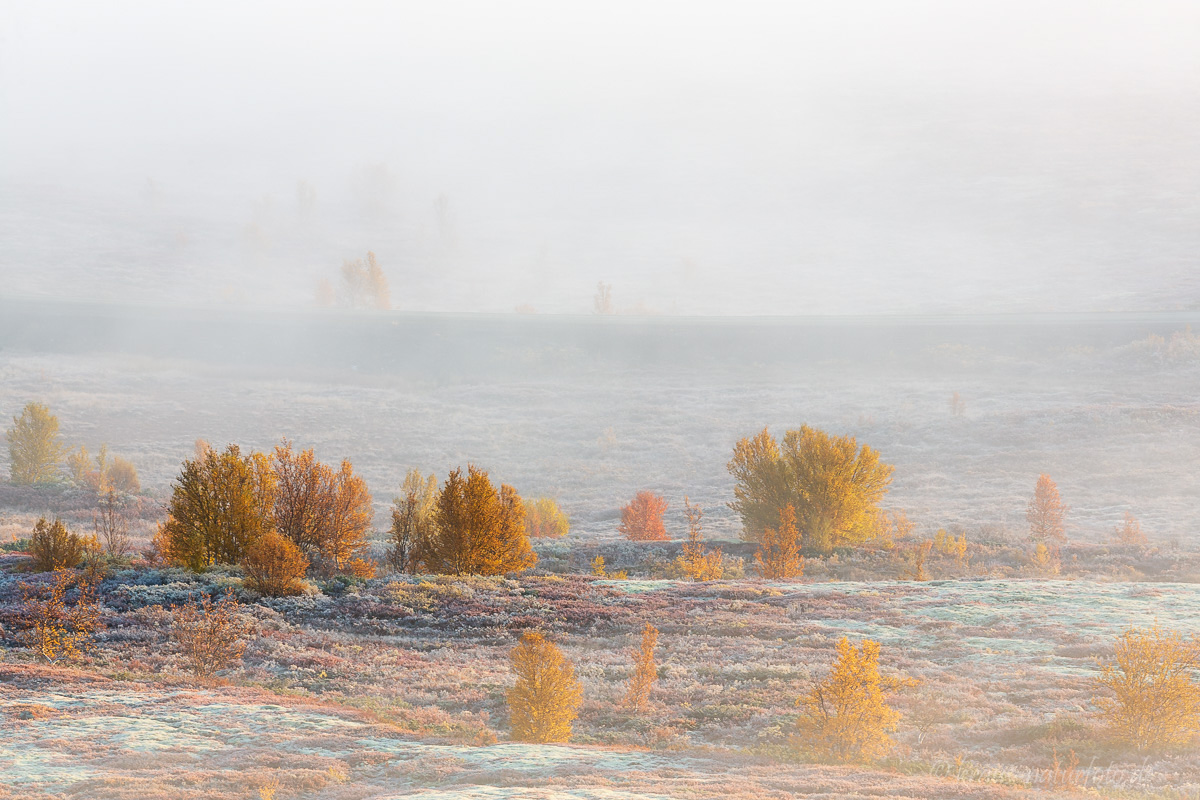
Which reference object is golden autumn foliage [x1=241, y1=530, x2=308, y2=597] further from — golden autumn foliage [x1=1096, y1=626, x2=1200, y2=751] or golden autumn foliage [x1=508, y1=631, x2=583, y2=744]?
golden autumn foliage [x1=1096, y1=626, x2=1200, y2=751]

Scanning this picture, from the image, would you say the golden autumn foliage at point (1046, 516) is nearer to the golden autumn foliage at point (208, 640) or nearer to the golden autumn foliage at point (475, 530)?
the golden autumn foliage at point (475, 530)

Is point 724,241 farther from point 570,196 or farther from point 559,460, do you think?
point 559,460

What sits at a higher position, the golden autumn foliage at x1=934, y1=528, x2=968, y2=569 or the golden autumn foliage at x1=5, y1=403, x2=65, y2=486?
the golden autumn foliage at x1=5, y1=403, x2=65, y2=486

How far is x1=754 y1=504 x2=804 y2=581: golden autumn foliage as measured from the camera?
24297 millimetres

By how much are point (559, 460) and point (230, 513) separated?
30.9 m

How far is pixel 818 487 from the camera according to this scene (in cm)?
2638


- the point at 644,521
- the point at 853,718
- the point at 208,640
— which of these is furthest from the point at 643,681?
the point at 644,521

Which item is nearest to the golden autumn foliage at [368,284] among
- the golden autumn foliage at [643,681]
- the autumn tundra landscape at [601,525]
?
the autumn tundra landscape at [601,525]

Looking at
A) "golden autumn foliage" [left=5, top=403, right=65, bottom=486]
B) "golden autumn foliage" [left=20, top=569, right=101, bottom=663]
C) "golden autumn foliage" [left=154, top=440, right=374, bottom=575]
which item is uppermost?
"golden autumn foliage" [left=5, top=403, right=65, bottom=486]

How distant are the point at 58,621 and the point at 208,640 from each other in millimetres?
3762

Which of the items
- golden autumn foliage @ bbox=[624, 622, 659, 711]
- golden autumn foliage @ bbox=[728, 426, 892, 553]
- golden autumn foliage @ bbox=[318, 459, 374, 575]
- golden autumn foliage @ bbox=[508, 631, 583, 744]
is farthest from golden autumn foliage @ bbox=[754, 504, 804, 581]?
golden autumn foliage @ bbox=[508, 631, 583, 744]

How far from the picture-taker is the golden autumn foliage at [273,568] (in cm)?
1892

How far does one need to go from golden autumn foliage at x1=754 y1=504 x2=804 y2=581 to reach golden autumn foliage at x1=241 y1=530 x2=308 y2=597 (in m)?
12.8

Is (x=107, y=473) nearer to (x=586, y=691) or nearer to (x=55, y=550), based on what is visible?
(x=55, y=550)
